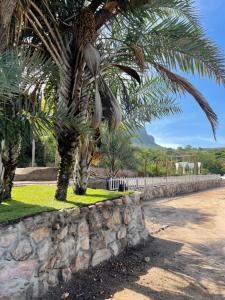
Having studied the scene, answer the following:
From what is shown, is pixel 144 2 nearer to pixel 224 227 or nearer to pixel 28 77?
pixel 28 77

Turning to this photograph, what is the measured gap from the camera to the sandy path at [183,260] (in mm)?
6801

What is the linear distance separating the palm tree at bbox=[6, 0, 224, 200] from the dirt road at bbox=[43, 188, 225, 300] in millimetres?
1970

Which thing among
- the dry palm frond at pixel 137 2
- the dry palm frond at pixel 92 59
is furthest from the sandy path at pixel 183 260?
the dry palm frond at pixel 137 2

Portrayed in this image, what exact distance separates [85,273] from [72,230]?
2.68ft

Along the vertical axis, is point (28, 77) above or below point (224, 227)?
above

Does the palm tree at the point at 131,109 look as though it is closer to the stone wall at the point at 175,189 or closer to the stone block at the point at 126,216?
the stone block at the point at 126,216

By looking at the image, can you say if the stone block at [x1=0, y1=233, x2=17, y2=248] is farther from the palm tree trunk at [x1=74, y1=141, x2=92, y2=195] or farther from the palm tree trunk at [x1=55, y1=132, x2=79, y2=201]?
the palm tree trunk at [x1=74, y1=141, x2=92, y2=195]

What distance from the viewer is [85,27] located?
7.64 metres

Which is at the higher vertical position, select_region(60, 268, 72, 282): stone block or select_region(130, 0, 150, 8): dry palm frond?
select_region(130, 0, 150, 8): dry palm frond

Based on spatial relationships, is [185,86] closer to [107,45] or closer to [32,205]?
[107,45]

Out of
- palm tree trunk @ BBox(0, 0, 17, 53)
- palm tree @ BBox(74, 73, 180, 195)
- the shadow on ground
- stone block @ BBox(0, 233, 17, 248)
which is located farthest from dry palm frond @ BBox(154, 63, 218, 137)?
stone block @ BBox(0, 233, 17, 248)

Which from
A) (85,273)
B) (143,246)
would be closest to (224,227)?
→ (143,246)

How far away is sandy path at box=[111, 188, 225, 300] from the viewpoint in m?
6.80

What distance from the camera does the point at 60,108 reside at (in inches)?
252
